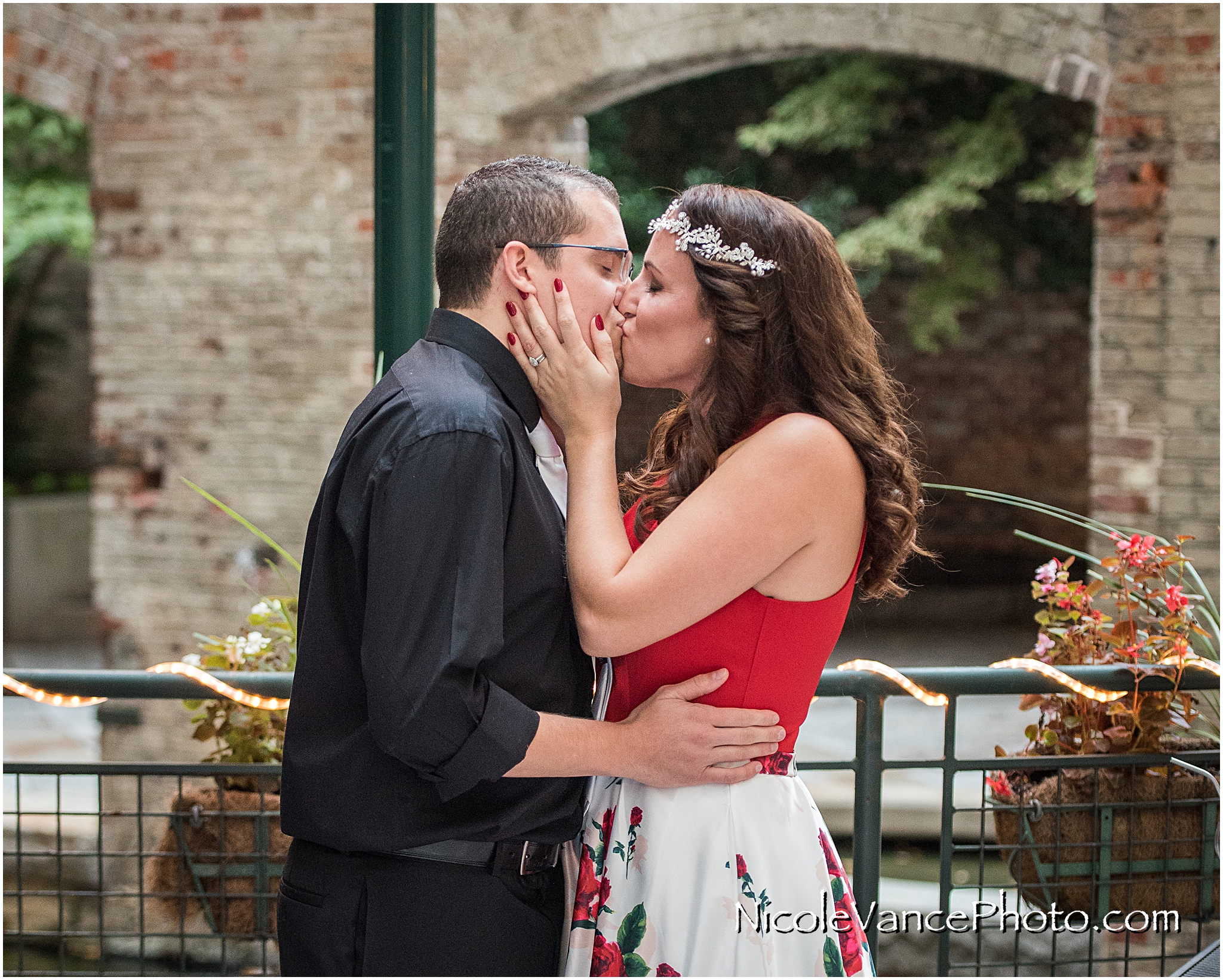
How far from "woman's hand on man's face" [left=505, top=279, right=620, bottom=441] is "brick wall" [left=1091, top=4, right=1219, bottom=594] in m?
3.68

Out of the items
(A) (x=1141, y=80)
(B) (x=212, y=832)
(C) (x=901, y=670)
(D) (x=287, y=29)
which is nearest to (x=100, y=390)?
(D) (x=287, y=29)

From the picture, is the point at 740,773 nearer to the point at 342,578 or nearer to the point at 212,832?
the point at 342,578

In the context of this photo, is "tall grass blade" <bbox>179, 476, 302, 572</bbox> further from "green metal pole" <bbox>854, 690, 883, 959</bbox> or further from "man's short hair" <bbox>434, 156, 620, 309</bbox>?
"green metal pole" <bbox>854, 690, 883, 959</bbox>

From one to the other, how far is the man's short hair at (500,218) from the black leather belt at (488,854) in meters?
0.77

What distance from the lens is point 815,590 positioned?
1741 millimetres

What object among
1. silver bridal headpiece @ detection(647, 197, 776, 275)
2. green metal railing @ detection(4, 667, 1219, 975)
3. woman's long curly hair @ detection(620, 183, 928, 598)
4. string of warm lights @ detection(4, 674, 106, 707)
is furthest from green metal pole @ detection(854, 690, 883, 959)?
string of warm lights @ detection(4, 674, 106, 707)

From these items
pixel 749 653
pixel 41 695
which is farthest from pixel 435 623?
pixel 41 695

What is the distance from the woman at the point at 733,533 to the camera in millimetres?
1646

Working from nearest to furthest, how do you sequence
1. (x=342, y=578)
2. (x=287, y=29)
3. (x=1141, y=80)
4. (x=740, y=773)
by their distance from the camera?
1. (x=342, y=578)
2. (x=740, y=773)
3. (x=1141, y=80)
4. (x=287, y=29)

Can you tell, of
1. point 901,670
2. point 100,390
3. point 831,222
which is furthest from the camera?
point 831,222

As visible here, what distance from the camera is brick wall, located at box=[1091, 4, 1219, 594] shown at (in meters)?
4.62

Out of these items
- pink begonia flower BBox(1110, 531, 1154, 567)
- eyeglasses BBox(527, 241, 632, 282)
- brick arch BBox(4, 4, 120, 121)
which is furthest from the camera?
brick arch BBox(4, 4, 120, 121)

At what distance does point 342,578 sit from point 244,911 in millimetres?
1341

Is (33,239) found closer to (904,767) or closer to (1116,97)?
(1116,97)
